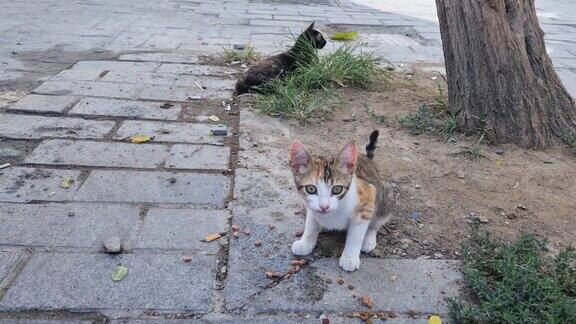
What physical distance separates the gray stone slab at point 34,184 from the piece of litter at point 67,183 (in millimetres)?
16

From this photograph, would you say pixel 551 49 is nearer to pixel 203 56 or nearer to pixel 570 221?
pixel 203 56

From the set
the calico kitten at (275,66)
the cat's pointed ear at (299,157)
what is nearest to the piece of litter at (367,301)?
the cat's pointed ear at (299,157)

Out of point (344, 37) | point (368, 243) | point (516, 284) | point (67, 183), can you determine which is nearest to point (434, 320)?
point (516, 284)

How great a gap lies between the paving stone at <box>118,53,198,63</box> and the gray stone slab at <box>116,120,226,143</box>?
2128 mm

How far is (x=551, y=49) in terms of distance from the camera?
23.9 ft

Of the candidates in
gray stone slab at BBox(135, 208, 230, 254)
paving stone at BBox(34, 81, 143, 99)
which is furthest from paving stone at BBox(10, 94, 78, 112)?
gray stone slab at BBox(135, 208, 230, 254)

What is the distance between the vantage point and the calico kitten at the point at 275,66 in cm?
476

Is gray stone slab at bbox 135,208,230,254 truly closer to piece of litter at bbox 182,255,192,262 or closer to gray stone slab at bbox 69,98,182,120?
piece of litter at bbox 182,255,192,262

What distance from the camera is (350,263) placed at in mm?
2283

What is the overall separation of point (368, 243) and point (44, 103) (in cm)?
315

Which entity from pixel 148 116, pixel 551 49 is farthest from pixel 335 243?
pixel 551 49

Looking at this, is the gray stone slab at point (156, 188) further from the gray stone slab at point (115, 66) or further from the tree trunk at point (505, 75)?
the gray stone slab at point (115, 66)

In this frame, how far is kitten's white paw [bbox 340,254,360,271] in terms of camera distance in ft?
7.50

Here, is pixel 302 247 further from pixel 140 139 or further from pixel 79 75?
pixel 79 75
